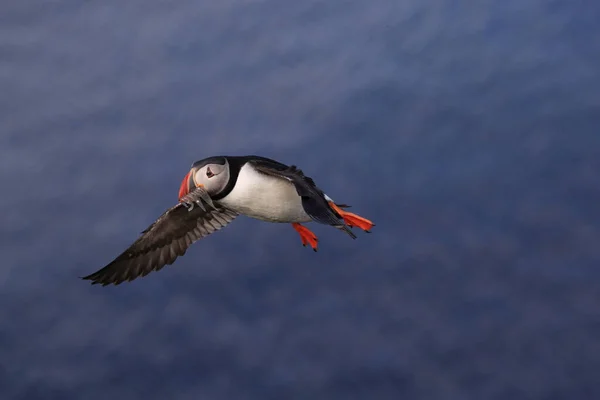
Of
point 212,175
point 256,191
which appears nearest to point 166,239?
point 212,175

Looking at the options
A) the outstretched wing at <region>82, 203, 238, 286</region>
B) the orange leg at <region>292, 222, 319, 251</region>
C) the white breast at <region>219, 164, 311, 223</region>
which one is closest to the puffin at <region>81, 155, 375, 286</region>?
the white breast at <region>219, 164, 311, 223</region>

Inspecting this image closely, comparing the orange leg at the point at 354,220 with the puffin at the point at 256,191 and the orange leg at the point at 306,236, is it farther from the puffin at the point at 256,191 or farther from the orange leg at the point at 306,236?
the orange leg at the point at 306,236

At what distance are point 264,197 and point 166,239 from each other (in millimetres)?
1684

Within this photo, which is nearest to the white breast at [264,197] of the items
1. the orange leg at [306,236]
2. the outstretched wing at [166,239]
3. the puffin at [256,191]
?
the puffin at [256,191]

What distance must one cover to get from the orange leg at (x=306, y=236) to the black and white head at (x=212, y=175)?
1933 millimetres

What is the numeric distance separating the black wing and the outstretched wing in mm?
1099

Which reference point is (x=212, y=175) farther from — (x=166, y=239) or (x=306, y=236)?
(x=306, y=236)

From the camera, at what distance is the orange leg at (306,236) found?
12617 mm

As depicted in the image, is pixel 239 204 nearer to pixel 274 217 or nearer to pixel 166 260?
pixel 274 217

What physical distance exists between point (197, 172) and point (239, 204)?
21.1 inches

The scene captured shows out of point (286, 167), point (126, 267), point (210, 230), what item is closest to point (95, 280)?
point (126, 267)

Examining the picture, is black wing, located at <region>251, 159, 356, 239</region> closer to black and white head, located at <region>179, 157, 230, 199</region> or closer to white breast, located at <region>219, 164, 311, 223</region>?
white breast, located at <region>219, 164, 311, 223</region>

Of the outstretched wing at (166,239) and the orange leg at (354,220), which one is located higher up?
the outstretched wing at (166,239)

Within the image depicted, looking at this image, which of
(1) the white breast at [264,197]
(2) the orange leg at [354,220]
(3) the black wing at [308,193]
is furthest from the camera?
(2) the orange leg at [354,220]
